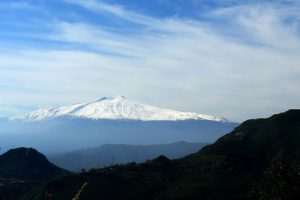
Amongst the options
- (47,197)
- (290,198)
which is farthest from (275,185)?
(47,197)

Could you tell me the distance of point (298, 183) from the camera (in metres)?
62.6

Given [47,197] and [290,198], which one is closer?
[47,197]

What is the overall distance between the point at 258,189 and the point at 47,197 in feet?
136

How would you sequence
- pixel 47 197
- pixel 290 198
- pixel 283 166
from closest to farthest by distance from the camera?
pixel 47 197 < pixel 290 198 < pixel 283 166

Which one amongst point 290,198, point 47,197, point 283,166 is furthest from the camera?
point 283,166

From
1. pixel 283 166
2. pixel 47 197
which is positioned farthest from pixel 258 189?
pixel 47 197

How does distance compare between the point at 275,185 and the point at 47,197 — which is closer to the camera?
the point at 47,197

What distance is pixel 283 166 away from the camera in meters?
65.2

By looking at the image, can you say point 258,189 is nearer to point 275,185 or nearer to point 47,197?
point 275,185

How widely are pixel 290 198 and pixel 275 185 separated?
7.44 feet

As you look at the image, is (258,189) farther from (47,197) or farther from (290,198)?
(47,197)

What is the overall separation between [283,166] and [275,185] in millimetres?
4228

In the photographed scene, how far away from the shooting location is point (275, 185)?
61.8m

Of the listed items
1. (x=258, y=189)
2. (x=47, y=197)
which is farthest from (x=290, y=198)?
(x=47, y=197)
